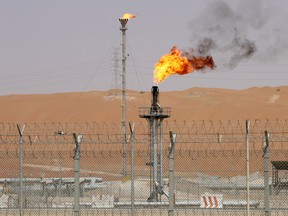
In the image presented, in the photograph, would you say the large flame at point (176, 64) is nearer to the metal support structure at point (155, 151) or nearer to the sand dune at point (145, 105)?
the metal support structure at point (155, 151)

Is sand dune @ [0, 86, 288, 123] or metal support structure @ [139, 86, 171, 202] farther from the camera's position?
sand dune @ [0, 86, 288, 123]

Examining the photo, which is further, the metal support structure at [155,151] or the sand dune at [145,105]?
the sand dune at [145,105]

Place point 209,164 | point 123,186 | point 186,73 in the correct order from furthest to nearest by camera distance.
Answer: point 209,164 → point 123,186 → point 186,73

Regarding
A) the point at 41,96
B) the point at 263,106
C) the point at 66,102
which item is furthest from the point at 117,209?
the point at 41,96

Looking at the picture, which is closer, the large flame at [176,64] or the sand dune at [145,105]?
the large flame at [176,64]

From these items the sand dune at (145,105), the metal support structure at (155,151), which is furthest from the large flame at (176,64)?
the sand dune at (145,105)

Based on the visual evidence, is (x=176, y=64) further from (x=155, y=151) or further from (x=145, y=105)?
(x=145, y=105)

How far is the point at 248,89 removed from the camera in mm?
164875

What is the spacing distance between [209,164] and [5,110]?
6364 centimetres

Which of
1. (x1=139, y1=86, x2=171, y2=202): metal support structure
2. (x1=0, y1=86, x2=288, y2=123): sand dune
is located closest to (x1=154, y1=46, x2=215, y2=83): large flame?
(x1=139, y1=86, x2=171, y2=202): metal support structure

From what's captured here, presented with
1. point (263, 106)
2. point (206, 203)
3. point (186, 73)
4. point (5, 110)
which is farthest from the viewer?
point (5, 110)

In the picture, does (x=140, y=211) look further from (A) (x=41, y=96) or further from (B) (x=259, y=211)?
(A) (x=41, y=96)

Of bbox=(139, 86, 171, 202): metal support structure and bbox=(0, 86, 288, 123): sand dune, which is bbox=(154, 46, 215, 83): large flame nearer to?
bbox=(139, 86, 171, 202): metal support structure

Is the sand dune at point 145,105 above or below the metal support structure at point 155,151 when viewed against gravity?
above
